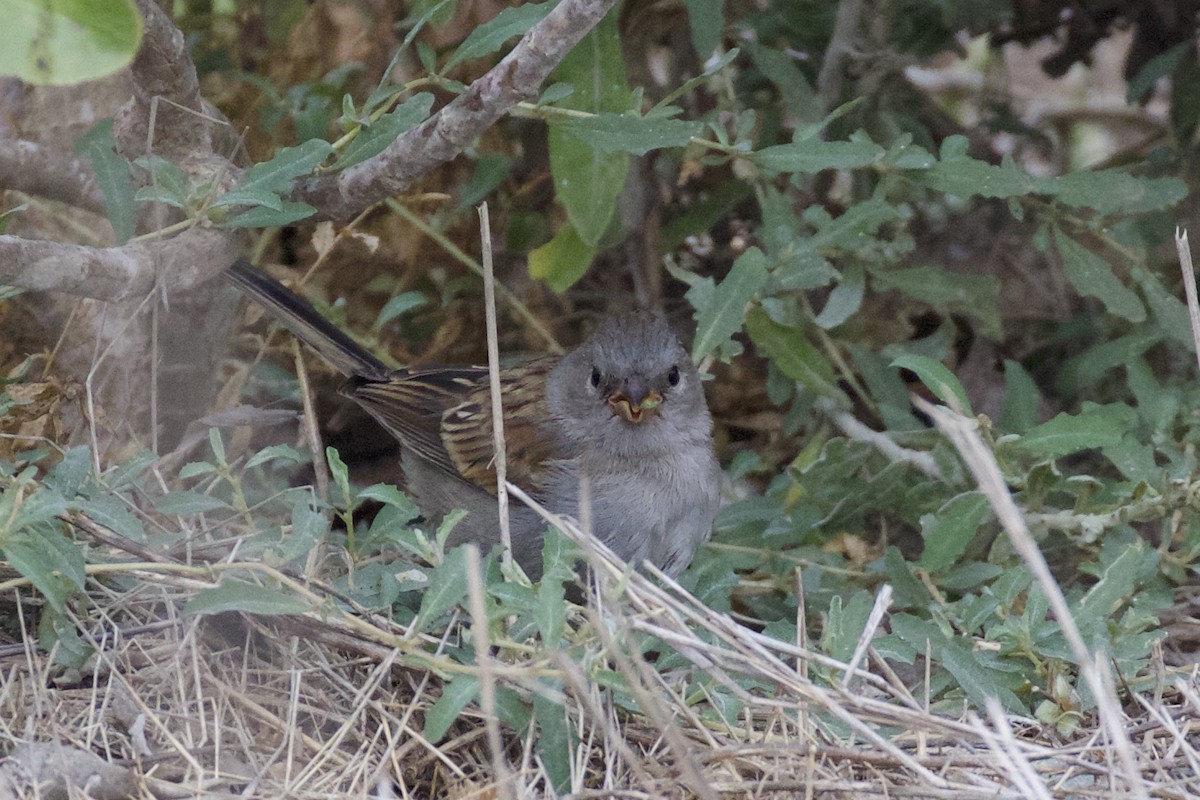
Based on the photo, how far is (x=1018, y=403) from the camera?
3938 millimetres

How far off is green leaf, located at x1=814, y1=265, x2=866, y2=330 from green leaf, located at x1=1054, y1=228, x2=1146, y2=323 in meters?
0.59

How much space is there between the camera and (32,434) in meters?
3.37

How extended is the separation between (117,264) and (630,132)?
1.27m

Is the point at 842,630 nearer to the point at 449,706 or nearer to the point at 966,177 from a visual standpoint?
the point at 449,706

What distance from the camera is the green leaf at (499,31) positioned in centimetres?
321

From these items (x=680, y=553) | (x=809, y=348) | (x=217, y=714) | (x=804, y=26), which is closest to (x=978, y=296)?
(x=809, y=348)

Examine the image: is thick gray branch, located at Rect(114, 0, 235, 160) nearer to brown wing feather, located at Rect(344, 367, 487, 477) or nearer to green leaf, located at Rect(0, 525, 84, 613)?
brown wing feather, located at Rect(344, 367, 487, 477)

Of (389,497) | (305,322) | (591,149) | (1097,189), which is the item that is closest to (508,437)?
(305,322)

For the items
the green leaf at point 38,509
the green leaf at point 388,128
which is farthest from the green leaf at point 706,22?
the green leaf at point 38,509

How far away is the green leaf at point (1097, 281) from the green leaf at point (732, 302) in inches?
36.1

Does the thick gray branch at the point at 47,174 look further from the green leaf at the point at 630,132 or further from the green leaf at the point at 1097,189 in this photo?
the green leaf at the point at 1097,189

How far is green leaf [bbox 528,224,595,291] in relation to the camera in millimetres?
4098

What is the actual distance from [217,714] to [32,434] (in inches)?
45.0

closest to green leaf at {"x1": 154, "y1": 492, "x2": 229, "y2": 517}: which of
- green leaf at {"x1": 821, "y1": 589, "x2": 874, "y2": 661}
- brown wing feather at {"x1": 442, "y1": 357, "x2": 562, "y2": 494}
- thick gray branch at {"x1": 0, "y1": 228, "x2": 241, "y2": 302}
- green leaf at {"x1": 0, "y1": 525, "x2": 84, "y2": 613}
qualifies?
green leaf at {"x1": 0, "y1": 525, "x2": 84, "y2": 613}
